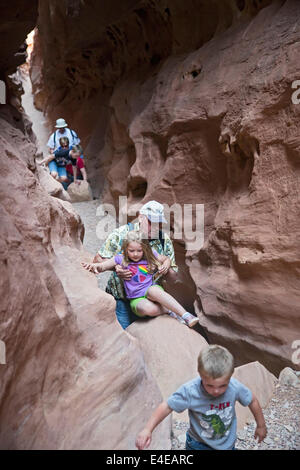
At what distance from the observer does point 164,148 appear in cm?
564

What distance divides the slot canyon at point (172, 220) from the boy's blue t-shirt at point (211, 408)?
0.38m

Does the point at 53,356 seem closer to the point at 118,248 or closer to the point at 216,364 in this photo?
the point at 216,364

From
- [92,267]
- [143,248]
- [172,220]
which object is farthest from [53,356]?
[172,220]

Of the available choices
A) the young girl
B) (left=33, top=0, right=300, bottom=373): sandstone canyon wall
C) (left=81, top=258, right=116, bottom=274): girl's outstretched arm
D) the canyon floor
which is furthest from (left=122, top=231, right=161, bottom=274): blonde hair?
the canyon floor

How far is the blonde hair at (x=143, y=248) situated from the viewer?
3.36 m

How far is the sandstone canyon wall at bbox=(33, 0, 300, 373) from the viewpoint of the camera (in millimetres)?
3627

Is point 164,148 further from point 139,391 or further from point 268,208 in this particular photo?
point 139,391

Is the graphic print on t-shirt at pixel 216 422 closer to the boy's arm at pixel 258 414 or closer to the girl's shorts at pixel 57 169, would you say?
the boy's arm at pixel 258 414

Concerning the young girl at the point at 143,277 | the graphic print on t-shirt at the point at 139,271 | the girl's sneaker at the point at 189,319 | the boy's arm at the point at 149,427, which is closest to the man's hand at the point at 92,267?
the young girl at the point at 143,277

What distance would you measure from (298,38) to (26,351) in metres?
3.45

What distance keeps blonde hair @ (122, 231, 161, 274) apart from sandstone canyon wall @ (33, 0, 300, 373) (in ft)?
3.06

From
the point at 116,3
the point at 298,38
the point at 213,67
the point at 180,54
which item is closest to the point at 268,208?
the point at 298,38

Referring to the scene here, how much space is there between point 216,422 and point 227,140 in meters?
3.03

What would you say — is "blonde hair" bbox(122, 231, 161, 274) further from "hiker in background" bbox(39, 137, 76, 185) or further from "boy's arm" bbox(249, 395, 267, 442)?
"hiker in background" bbox(39, 137, 76, 185)
